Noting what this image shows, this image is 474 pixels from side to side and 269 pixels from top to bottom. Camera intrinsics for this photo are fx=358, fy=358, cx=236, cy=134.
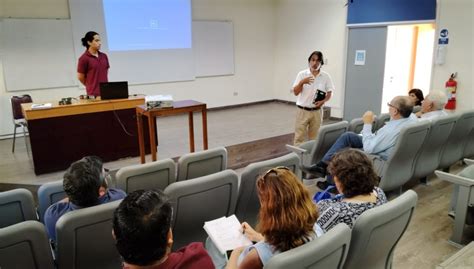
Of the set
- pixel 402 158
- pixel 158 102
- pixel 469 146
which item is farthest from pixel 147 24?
pixel 469 146

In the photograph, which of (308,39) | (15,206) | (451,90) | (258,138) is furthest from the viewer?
(308,39)

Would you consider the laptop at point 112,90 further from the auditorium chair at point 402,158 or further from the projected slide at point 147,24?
the auditorium chair at point 402,158

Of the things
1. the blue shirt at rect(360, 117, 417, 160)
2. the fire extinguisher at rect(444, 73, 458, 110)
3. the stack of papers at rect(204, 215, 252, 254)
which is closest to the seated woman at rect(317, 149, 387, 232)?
the stack of papers at rect(204, 215, 252, 254)

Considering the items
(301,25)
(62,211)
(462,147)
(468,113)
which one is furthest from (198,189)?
(301,25)

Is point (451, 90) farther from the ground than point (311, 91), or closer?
closer

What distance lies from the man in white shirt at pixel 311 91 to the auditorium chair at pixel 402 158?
139 centimetres

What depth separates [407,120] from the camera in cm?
316

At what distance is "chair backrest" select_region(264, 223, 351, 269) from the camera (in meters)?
1.21

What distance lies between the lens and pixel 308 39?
8227 mm

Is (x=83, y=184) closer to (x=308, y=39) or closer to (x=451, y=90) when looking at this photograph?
(x=451, y=90)

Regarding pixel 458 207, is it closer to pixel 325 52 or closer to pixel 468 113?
pixel 468 113

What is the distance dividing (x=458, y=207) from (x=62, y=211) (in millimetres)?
2692

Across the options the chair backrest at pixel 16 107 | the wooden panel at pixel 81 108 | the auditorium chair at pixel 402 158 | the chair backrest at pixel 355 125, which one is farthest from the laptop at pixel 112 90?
the auditorium chair at pixel 402 158

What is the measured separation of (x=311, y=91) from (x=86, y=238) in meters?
3.38
